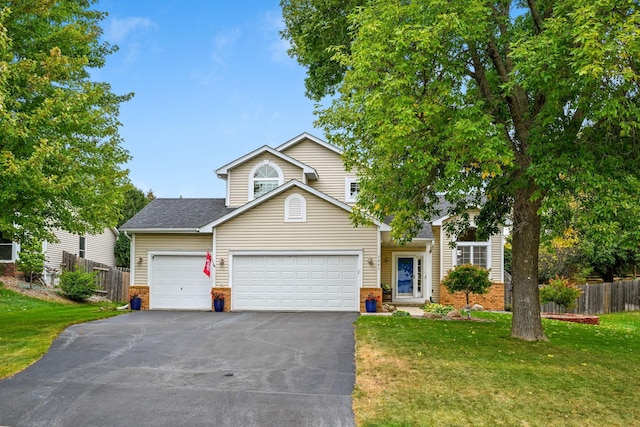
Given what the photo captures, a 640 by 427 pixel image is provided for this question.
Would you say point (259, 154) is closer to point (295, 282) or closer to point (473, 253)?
point (295, 282)

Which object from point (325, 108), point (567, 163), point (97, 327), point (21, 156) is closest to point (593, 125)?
point (567, 163)

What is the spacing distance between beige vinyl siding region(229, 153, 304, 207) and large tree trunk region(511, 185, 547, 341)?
1169cm

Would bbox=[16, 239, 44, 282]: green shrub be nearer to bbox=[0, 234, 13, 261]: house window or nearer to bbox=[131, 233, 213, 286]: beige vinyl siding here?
bbox=[0, 234, 13, 261]: house window

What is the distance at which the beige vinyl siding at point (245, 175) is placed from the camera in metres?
21.7

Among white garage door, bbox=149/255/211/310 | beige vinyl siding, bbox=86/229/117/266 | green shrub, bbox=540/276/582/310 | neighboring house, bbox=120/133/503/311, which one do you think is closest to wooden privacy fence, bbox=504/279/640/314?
green shrub, bbox=540/276/582/310

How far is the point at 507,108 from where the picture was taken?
39.1ft

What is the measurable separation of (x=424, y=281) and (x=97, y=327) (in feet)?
44.1

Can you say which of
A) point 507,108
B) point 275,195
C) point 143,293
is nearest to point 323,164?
point 275,195

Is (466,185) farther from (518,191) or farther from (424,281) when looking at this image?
(424,281)

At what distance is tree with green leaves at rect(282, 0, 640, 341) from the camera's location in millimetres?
8727

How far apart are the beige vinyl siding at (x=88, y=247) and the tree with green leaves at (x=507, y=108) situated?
67.4ft

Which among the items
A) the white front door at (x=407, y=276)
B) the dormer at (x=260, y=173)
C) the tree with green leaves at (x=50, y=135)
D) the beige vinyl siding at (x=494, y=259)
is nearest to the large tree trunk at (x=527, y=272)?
the tree with green leaves at (x=50, y=135)

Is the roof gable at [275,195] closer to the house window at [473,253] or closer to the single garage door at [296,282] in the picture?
the single garage door at [296,282]

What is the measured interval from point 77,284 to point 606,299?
86.2 ft
